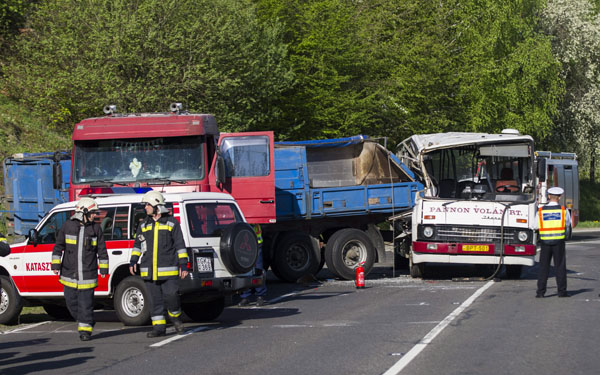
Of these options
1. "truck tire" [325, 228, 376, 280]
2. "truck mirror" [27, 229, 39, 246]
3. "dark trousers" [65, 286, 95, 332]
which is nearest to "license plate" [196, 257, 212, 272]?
"dark trousers" [65, 286, 95, 332]

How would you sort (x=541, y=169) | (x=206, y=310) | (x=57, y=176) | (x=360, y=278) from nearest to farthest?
(x=206, y=310)
(x=57, y=176)
(x=360, y=278)
(x=541, y=169)

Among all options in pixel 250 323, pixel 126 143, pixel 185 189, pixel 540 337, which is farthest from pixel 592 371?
pixel 126 143

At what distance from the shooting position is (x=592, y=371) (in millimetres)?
→ 8375

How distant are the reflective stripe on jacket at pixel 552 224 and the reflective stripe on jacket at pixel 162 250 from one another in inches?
257

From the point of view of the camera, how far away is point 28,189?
2292 centimetres

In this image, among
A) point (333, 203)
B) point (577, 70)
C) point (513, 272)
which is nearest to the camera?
point (513, 272)

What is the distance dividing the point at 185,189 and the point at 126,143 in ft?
4.88

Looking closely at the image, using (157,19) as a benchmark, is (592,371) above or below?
below

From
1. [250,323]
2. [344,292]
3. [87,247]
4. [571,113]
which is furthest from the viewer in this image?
[571,113]

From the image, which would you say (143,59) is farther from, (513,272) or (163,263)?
(163,263)

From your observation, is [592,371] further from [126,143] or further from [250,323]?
[126,143]

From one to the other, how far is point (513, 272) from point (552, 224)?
12.9ft

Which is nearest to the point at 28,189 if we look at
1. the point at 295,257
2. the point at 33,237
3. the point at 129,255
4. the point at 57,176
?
the point at 57,176

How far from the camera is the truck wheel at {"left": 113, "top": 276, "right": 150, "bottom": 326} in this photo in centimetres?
1264
